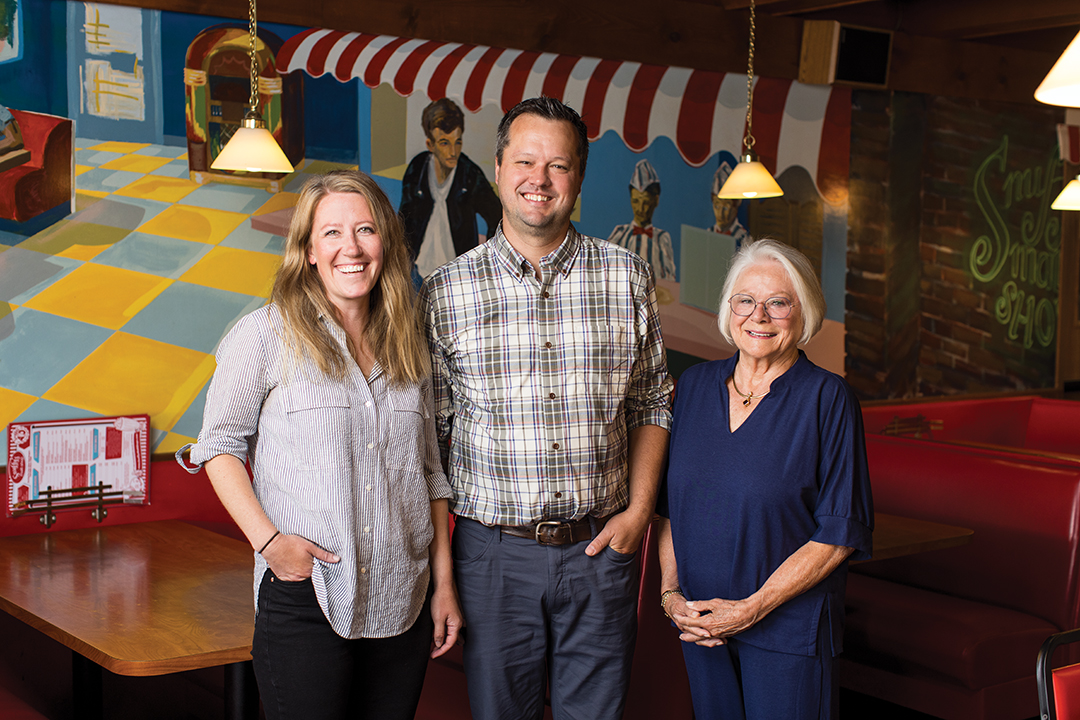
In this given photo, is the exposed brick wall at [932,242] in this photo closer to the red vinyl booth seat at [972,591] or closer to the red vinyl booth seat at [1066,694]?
the red vinyl booth seat at [972,591]

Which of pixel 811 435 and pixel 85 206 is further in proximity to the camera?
pixel 85 206

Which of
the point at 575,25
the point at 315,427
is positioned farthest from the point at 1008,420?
the point at 315,427

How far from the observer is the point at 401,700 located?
5.82 feet

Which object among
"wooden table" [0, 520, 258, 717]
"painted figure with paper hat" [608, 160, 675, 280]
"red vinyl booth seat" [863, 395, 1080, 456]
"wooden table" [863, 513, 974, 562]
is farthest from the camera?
"red vinyl booth seat" [863, 395, 1080, 456]

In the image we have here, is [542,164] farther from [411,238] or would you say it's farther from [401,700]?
[411,238]

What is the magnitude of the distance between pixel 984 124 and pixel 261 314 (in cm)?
589

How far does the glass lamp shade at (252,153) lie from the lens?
3012 mm

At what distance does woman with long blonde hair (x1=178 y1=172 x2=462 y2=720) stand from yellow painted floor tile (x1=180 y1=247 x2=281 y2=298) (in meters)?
2.12

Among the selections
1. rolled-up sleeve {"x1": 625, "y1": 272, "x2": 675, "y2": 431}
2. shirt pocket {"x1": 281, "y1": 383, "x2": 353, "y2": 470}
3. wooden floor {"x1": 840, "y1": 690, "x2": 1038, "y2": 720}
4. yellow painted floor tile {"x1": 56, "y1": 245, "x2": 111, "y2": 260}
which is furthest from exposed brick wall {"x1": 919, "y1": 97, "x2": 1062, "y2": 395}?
shirt pocket {"x1": 281, "y1": 383, "x2": 353, "y2": 470}

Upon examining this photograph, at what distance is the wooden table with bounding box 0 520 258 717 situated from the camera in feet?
6.95

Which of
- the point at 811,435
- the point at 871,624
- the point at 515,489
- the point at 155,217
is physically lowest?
the point at 871,624

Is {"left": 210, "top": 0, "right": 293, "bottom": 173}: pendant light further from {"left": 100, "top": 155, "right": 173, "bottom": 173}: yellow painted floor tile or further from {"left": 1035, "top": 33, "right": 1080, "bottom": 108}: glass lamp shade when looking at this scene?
{"left": 1035, "top": 33, "right": 1080, "bottom": 108}: glass lamp shade

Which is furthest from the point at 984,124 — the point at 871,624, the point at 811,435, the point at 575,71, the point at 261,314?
the point at 261,314

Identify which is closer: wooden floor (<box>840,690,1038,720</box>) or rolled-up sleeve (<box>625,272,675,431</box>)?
A: rolled-up sleeve (<box>625,272,675,431</box>)
